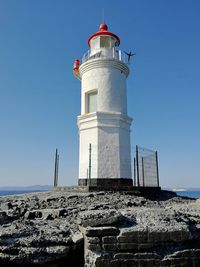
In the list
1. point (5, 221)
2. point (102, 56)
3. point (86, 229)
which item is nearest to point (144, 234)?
point (86, 229)

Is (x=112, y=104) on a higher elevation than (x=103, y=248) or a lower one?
higher

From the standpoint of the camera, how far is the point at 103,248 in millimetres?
4316

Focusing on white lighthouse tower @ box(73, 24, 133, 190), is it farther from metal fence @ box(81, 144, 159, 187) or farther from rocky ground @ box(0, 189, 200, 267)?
rocky ground @ box(0, 189, 200, 267)

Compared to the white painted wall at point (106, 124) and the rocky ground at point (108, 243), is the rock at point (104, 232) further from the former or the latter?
the white painted wall at point (106, 124)

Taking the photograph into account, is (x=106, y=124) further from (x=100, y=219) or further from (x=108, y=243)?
(x=108, y=243)

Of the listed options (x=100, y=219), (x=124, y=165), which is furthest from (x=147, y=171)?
(x=100, y=219)

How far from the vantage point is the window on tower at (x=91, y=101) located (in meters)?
15.1

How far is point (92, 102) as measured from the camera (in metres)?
15.3

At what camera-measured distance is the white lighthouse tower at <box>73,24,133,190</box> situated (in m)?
14.0

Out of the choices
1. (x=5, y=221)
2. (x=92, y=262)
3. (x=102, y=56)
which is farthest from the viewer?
(x=102, y=56)

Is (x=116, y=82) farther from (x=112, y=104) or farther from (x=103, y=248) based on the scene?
(x=103, y=248)

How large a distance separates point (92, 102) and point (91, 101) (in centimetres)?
13

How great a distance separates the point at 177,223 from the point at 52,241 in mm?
2434

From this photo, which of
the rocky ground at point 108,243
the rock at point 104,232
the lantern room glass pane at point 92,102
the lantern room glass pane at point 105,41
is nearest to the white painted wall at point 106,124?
the lantern room glass pane at point 92,102
